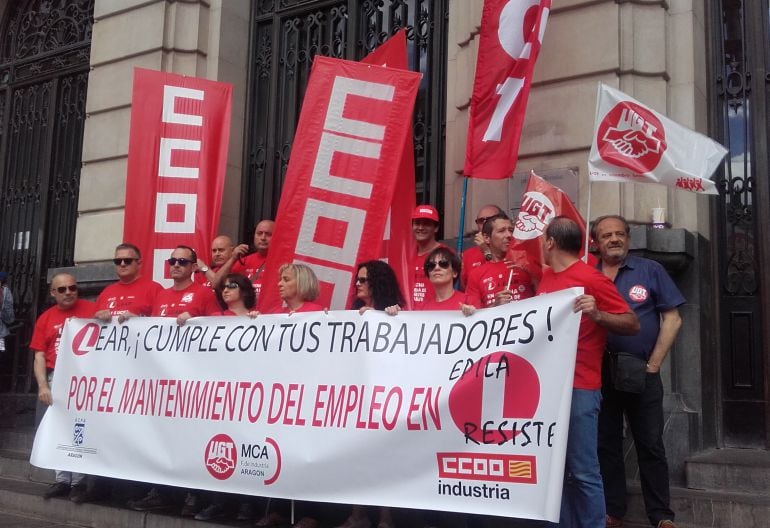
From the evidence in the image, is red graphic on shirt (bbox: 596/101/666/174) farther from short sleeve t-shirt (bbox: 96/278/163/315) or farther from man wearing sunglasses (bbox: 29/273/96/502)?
man wearing sunglasses (bbox: 29/273/96/502)

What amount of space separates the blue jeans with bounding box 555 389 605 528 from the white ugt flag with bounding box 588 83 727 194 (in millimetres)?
1545

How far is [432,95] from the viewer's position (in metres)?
8.77

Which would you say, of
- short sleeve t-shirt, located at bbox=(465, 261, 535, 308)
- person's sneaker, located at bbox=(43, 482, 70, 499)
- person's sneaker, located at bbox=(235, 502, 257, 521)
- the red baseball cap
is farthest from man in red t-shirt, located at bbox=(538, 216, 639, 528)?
person's sneaker, located at bbox=(43, 482, 70, 499)

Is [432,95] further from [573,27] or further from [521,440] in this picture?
[521,440]

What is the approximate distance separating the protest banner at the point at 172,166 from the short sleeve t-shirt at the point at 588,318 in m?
4.43

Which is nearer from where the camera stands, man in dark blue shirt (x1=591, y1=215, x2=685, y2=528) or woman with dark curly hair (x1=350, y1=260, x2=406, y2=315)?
man in dark blue shirt (x1=591, y1=215, x2=685, y2=528)

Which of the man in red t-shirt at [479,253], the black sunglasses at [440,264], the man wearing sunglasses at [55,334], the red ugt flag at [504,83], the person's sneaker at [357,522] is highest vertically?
the red ugt flag at [504,83]

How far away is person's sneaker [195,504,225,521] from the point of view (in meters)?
6.04

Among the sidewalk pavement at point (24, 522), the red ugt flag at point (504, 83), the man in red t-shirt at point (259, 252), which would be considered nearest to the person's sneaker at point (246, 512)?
the sidewalk pavement at point (24, 522)

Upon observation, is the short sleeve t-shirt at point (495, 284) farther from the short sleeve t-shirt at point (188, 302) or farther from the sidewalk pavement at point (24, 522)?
the sidewalk pavement at point (24, 522)

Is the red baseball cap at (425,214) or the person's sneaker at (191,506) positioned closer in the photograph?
the person's sneaker at (191,506)

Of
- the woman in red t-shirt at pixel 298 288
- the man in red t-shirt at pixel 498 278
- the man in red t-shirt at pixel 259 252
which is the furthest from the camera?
the man in red t-shirt at pixel 259 252

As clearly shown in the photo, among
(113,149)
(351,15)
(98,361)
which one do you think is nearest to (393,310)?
(98,361)

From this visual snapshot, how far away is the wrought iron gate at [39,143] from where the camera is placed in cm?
1142
